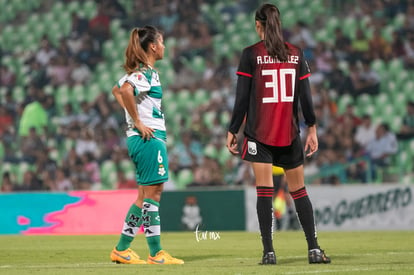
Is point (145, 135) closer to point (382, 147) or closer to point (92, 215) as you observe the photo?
point (92, 215)

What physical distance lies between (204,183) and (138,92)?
10.7 metres

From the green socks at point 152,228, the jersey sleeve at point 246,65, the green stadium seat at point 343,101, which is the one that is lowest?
the green socks at point 152,228

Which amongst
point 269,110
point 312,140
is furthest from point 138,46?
point 312,140

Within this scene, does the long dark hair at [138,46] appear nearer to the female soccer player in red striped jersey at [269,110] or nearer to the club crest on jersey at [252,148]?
the female soccer player in red striped jersey at [269,110]

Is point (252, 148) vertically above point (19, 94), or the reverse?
point (19, 94)

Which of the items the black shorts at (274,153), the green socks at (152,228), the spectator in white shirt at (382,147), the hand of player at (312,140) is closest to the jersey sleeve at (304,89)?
the hand of player at (312,140)

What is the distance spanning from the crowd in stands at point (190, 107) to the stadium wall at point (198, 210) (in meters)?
1.24

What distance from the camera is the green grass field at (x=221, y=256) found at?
23.8 ft

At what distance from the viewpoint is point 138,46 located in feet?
27.0

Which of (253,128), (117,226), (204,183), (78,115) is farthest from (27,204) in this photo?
(253,128)

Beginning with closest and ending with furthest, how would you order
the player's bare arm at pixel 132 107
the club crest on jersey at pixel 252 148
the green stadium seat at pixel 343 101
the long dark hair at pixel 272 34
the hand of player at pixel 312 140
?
the long dark hair at pixel 272 34 → the club crest on jersey at pixel 252 148 → the hand of player at pixel 312 140 → the player's bare arm at pixel 132 107 → the green stadium seat at pixel 343 101

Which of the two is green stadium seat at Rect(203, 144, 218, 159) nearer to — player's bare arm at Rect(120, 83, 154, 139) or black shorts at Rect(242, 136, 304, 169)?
player's bare arm at Rect(120, 83, 154, 139)

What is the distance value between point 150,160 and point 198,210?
898 cm

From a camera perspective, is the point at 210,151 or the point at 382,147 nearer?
the point at 382,147
